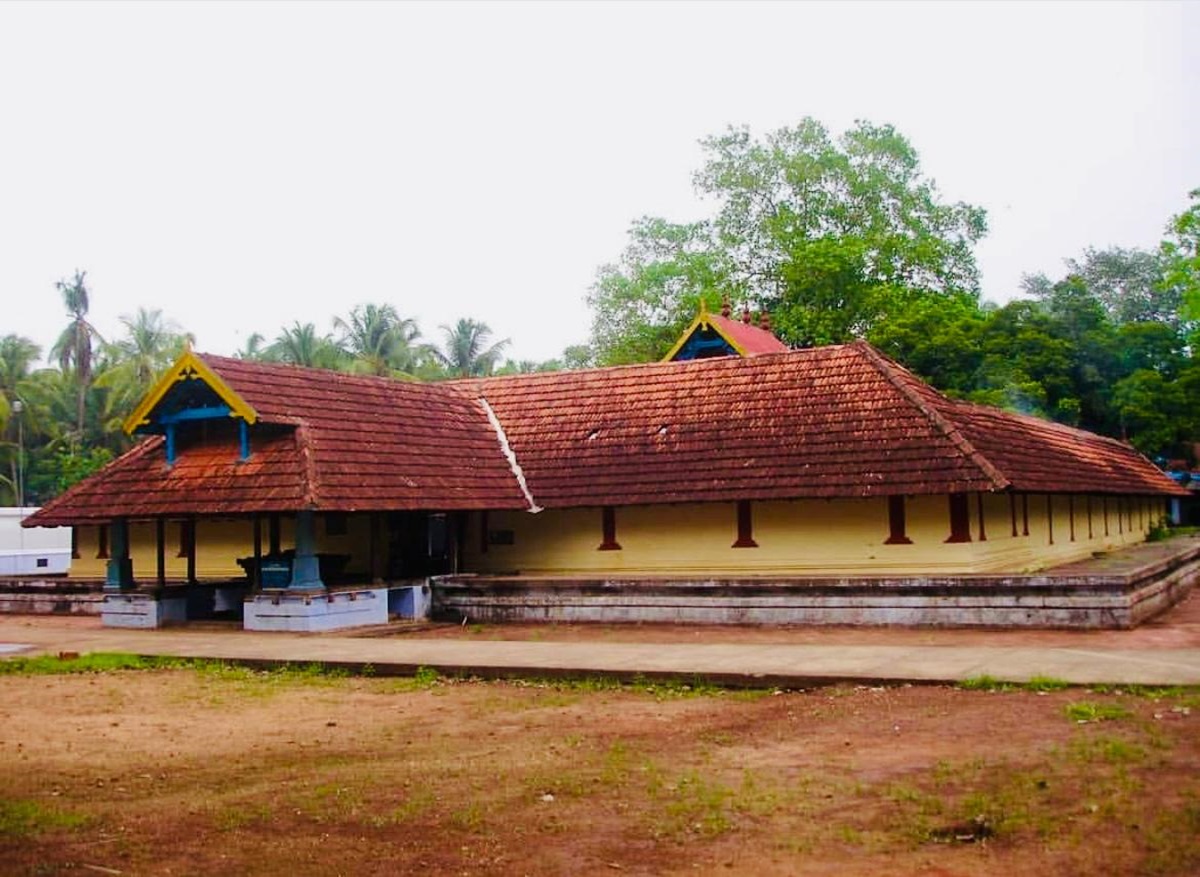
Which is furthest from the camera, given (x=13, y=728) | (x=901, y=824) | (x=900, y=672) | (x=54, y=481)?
(x=54, y=481)

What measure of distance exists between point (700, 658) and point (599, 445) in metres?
9.77

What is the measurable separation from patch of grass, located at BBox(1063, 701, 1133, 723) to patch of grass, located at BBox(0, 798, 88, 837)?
6851 mm

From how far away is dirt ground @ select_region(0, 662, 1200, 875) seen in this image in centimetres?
624

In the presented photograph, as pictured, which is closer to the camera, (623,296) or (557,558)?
(557,558)

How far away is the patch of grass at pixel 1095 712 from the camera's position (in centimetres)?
934

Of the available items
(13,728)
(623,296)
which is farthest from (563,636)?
(623,296)

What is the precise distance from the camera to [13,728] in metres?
10.6

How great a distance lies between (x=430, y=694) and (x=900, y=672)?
445 centimetres

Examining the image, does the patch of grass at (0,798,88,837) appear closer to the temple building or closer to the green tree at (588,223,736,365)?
the temple building

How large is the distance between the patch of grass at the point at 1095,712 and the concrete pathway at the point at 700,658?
1065 mm

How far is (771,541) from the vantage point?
21.3 m

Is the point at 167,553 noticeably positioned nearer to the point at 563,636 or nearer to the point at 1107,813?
the point at 563,636

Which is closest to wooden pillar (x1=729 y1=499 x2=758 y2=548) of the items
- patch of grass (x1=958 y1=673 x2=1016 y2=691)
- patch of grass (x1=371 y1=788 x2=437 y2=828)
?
patch of grass (x1=958 y1=673 x2=1016 y2=691)

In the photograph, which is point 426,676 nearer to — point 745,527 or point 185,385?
point 185,385
